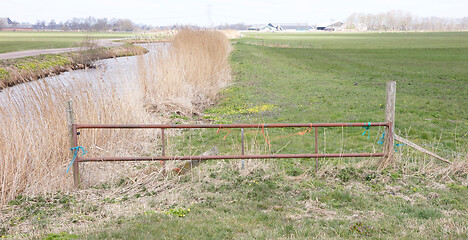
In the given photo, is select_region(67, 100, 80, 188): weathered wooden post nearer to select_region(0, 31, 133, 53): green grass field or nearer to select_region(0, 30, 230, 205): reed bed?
select_region(0, 30, 230, 205): reed bed

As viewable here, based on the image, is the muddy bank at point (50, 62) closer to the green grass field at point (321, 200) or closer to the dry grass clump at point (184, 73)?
the dry grass clump at point (184, 73)

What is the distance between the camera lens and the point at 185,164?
643 centimetres

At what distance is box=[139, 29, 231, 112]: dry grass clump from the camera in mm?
13703

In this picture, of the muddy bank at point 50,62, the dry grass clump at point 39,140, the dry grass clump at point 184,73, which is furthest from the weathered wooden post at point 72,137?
the muddy bank at point 50,62

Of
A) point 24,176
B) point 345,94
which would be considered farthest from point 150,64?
point 24,176

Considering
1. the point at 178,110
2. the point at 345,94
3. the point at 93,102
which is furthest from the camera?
the point at 345,94

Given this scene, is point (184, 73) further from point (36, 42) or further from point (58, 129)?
point (36, 42)

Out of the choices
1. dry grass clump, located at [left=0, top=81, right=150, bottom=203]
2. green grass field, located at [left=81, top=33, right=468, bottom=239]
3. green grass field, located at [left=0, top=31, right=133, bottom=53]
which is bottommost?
green grass field, located at [left=81, top=33, right=468, bottom=239]

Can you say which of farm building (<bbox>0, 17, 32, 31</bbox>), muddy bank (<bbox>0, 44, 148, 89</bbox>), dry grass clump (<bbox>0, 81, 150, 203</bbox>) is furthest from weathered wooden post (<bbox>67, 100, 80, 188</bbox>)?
farm building (<bbox>0, 17, 32, 31</bbox>)

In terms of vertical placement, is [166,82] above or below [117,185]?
above

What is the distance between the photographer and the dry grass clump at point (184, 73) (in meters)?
13.7

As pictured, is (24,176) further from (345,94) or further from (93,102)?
(345,94)

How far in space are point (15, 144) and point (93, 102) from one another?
232 cm

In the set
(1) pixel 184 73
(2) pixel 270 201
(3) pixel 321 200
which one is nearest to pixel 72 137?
(2) pixel 270 201
